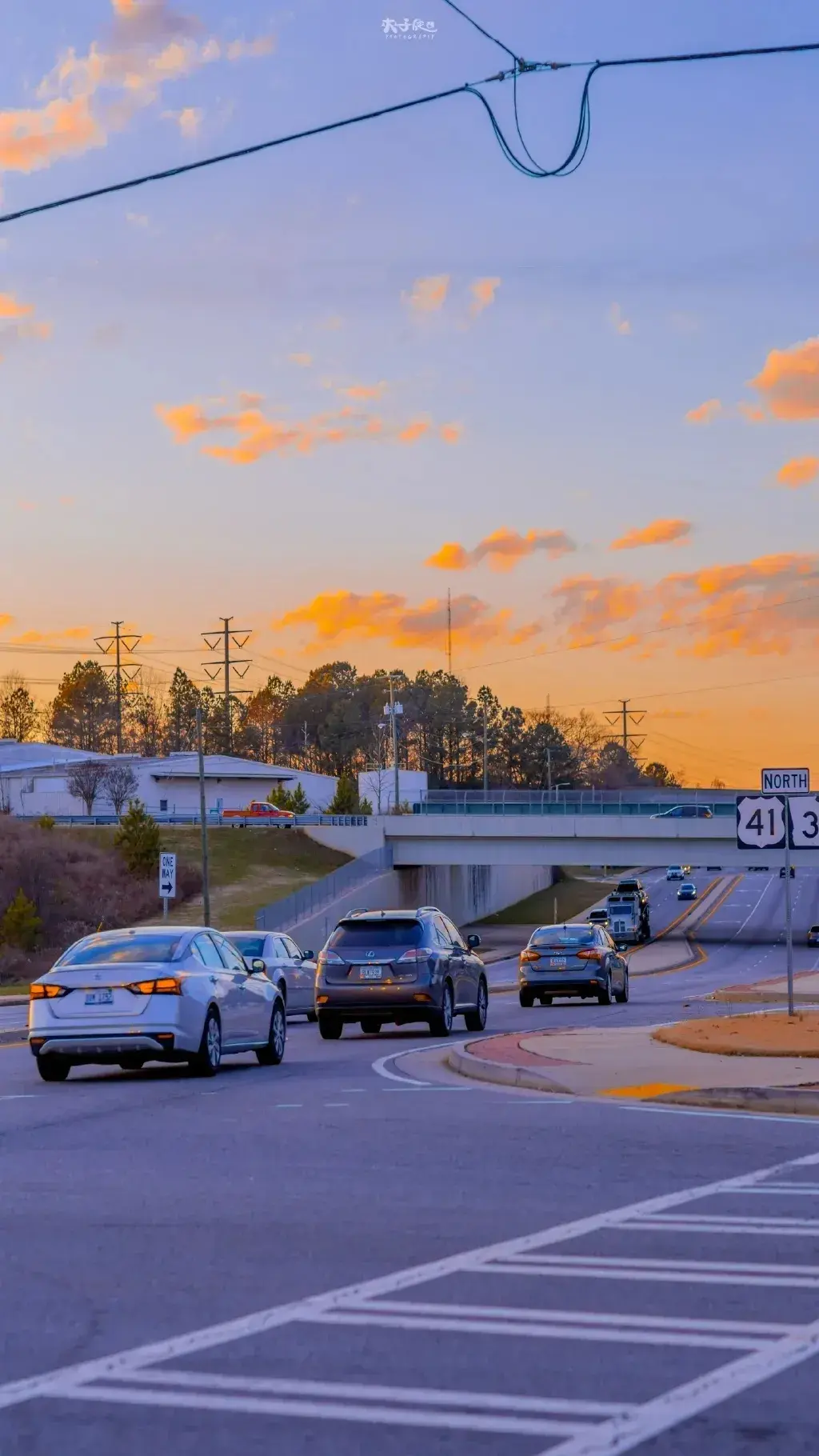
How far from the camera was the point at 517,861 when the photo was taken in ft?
301

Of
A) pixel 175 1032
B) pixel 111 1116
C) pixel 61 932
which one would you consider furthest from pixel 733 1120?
pixel 61 932

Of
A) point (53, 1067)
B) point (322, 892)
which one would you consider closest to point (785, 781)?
point (53, 1067)

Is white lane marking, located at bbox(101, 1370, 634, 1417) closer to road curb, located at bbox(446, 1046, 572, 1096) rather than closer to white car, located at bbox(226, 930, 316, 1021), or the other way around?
road curb, located at bbox(446, 1046, 572, 1096)

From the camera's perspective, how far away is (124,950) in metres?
18.9

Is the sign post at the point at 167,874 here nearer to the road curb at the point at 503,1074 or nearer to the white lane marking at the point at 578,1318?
the road curb at the point at 503,1074

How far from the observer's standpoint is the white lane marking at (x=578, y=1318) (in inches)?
273

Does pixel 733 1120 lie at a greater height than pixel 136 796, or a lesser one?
lesser

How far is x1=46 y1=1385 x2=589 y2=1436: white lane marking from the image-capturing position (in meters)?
5.65

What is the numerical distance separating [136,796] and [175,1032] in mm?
110891

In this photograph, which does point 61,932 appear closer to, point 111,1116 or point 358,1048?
point 358,1048

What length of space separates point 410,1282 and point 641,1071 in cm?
1020

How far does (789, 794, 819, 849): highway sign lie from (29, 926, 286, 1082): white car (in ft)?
26.8

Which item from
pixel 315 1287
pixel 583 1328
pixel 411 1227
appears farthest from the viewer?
pixel 411 1227

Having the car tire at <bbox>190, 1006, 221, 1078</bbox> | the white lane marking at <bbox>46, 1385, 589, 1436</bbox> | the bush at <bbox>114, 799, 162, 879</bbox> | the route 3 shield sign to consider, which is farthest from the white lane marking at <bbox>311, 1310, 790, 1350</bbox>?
the bush at <bbox>114, 799, 162, 879</bbox>
